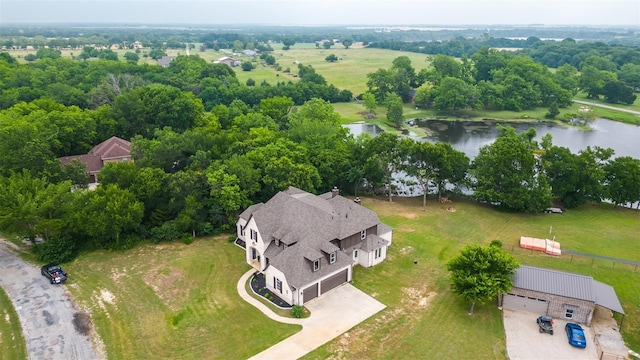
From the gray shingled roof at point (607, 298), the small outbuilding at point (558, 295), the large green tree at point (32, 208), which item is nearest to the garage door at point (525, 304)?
the small outbuilding at point (558, 295)

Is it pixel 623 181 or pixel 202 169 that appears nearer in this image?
pixel 202 169

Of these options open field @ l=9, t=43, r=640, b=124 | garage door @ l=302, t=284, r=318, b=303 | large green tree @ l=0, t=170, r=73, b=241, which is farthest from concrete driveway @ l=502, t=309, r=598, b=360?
open field @ l=9, t=43, r=640, b=124

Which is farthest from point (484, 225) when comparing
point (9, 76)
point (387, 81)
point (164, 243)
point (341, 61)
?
point (341, 61)

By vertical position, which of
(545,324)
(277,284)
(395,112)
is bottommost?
(545,324)

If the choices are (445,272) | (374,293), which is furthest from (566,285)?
(374,293)

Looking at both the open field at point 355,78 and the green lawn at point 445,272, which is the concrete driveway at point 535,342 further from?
the open field at point 355,78

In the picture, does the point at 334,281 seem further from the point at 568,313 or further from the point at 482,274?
the point at 568,313

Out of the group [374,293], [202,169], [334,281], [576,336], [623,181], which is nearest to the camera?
[576,336]
